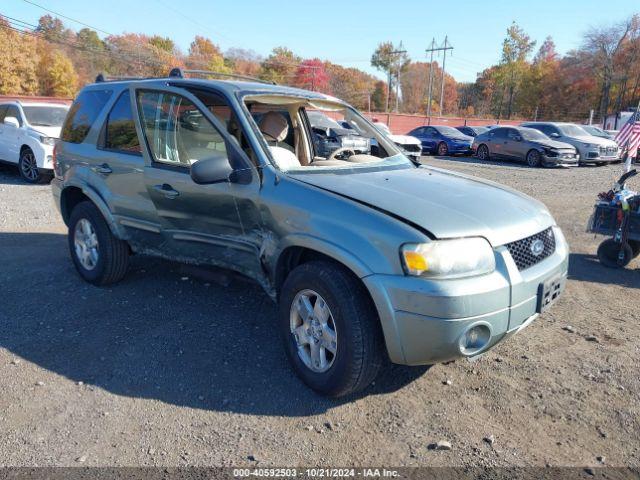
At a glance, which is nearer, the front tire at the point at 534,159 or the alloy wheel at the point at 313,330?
the alloy wheel at the point at 313,330

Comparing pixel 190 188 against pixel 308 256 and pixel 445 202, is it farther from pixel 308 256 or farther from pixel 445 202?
pixel 445 202

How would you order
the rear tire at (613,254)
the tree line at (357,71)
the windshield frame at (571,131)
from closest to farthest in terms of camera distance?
the rear tire at (613,254), the windshield frame at (571,131), the tree line at (357,71)

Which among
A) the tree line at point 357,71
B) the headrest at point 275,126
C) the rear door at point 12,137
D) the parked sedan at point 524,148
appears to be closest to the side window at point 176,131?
the headrest at point 275,126

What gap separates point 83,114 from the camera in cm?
518

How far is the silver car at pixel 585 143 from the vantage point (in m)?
19.2

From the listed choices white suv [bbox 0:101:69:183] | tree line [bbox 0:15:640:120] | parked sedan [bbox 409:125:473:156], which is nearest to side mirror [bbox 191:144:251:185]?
white suv [bbox 0:101:69:183]

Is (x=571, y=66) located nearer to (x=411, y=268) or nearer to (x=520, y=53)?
(x=520, y=53)

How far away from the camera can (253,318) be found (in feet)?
14.5

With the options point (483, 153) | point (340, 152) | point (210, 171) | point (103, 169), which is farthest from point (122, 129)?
point (483, 153)

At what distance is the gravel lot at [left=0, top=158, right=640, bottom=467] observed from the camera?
281 cm

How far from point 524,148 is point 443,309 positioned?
18030 millimetres

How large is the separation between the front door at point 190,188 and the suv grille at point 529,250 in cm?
167

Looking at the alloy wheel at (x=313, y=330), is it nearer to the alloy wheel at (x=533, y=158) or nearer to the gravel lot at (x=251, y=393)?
the gravel lot at (x=251, y=393)

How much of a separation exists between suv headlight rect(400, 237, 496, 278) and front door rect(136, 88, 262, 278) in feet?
4.13
